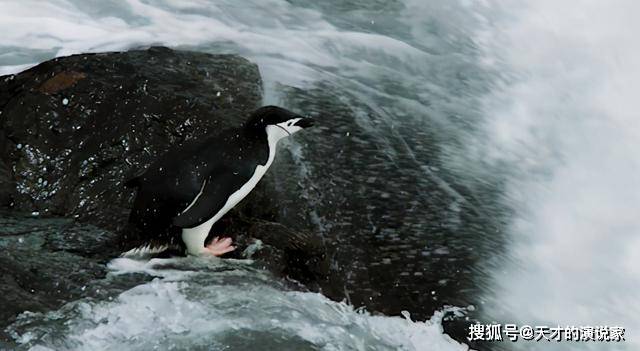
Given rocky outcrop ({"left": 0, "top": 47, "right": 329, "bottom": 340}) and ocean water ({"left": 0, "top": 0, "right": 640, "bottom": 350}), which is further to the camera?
rocky outcrop ({"left": 0, "top": 47, "right": 329, "bottom": 340})

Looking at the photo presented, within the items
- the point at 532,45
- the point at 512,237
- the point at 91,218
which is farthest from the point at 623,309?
the point at 532,45

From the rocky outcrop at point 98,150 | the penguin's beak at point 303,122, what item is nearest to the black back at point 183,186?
the rocky outcrop at point 98,150

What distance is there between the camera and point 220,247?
12.8ft

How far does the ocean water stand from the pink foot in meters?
0.09

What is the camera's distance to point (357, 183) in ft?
15.2

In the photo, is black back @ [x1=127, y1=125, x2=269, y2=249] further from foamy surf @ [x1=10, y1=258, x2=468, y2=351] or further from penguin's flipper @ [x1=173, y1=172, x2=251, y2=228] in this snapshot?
foamy surf @ [x1=10, y1=258, x2=468, y2=351]

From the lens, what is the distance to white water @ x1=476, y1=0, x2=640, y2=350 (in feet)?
14.9

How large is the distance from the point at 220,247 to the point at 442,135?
2175mm

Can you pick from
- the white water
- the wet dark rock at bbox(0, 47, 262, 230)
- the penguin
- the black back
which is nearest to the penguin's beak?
the penguin

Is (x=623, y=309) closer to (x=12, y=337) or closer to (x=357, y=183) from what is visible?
(x=357, y=183)

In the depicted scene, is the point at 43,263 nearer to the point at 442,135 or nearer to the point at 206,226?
the point at 206,226

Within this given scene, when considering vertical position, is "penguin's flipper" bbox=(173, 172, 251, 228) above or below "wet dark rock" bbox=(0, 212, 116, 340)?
above

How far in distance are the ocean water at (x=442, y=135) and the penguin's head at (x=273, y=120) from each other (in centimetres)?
52

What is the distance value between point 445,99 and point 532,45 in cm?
209
